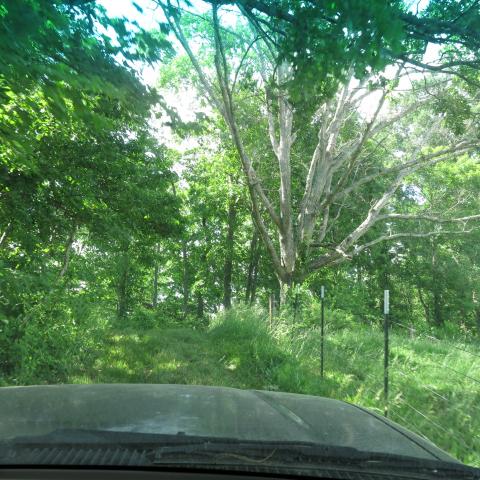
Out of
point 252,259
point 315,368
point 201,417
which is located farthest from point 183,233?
point 252,259

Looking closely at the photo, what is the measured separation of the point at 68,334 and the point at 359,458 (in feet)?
25.0

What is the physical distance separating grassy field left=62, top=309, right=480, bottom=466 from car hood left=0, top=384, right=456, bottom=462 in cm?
279

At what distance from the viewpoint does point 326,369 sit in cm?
1003

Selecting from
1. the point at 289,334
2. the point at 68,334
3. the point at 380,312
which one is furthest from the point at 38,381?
the point at 380,312

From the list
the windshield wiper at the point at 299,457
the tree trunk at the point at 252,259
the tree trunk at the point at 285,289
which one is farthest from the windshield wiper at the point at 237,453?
the tree trunk at the point at 252,259

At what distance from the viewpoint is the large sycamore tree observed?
4902mm

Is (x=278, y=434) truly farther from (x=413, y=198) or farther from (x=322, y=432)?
(x=413, y=198)

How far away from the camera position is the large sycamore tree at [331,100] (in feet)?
16.1

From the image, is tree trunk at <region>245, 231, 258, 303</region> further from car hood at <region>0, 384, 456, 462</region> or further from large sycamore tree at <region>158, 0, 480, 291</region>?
car hood at <region>0, 384, 456, 462</region>

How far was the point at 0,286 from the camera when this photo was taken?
24.4 feet

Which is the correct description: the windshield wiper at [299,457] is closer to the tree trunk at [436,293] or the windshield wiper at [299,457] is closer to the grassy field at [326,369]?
the grassy field at [326,369]

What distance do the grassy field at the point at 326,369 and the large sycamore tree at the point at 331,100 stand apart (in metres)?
3.61

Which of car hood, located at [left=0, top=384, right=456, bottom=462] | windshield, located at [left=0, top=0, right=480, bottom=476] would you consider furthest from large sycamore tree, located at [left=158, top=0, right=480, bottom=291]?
car hood, located at [left=0, top=384, right=456, bottom=462]

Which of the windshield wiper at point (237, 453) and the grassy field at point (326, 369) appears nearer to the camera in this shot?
the windshield wiper at point (237, 453)
